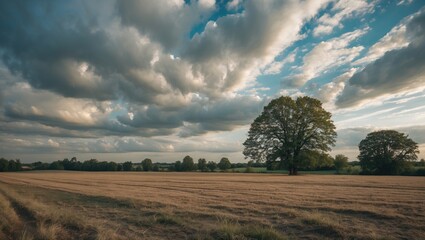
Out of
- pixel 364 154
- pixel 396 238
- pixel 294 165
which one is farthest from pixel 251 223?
pixel 364 154

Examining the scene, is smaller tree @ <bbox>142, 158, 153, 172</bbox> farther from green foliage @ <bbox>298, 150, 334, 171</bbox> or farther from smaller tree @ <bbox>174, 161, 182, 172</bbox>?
green foliage @ <bbox>298, 150, 334, 171</bbox>

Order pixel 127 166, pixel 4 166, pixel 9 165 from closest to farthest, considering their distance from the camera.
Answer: pixel 127 166 < pixel 4 166 < pixel 9 165

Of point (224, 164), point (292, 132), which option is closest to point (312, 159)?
point (292, 132)

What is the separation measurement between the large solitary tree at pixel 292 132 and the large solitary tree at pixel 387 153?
20.8 meters

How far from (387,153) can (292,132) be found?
2691cm

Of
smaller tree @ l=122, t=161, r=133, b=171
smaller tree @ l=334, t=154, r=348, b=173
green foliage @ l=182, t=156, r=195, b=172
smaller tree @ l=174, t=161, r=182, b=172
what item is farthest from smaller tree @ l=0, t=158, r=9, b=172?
smaller tree @ l=334, t=154, r=348, b=173

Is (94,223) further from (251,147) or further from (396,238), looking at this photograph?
(251,147)

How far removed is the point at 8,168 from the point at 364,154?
511 ft

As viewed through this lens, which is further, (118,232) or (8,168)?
(8,168)

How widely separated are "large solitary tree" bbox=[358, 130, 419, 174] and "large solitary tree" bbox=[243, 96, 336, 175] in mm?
20808

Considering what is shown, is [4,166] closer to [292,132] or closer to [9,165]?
[9,165]

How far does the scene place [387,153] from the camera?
53562 millimetres

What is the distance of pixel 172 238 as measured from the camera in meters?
8.23

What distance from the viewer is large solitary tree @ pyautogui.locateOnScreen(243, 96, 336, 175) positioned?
135 ft
